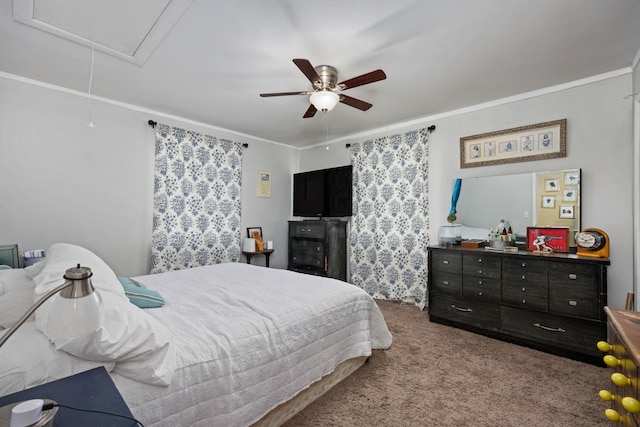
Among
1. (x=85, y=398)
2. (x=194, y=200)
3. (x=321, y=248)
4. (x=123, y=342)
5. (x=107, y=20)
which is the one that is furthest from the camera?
(x=321, y=248)

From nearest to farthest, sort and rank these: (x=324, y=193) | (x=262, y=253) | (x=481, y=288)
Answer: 1. (x=481, y=288)
2. (x=262, y=253)
3. (x=324, y=193)

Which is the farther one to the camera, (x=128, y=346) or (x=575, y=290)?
(x=575, y=290)

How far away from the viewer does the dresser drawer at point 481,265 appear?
9.37ft

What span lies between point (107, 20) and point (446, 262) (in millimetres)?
3688

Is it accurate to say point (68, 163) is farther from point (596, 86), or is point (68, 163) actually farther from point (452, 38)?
point (596, 86)

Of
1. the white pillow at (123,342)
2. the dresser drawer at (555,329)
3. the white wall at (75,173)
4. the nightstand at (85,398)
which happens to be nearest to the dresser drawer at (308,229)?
the white wall at (75,173)

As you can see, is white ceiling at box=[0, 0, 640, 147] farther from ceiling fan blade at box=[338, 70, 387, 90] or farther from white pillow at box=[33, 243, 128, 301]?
white pillow at box=[33, 243, 128, 301]

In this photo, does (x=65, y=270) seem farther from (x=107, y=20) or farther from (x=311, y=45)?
(x=311, y=45)

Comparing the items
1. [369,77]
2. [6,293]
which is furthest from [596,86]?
[6,293]

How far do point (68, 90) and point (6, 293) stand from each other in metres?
2.71

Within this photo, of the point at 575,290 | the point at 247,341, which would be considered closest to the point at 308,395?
the point at 247,341

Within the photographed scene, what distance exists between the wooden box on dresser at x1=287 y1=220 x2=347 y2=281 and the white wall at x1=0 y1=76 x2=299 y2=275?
2.21 metres

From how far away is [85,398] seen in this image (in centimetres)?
78

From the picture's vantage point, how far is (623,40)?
217 cm
